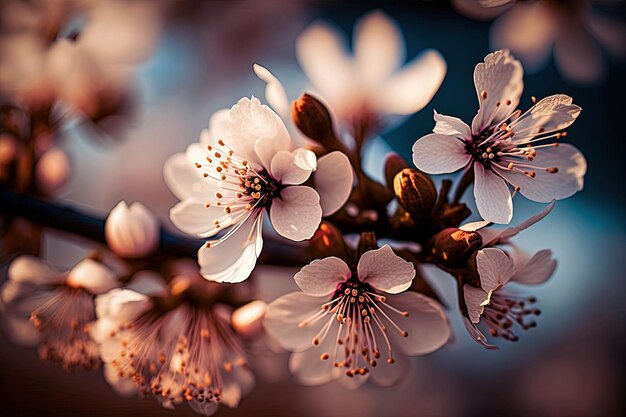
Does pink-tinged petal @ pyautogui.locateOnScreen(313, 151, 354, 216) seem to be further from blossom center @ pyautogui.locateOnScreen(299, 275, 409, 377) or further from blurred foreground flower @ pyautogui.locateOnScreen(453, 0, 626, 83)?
blurred foreground flower @ pyautogui.locateOnScreen(453, 0, 626, 83)

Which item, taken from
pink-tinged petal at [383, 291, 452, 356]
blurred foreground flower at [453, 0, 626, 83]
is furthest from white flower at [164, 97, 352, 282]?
blurred foreground flower at [453, 0, 626, 83]

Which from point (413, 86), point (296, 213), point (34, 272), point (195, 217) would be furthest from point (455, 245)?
point (34, 272)

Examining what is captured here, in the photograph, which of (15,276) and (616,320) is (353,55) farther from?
(616,320)

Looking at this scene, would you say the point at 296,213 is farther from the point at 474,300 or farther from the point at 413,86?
the point at 413,86

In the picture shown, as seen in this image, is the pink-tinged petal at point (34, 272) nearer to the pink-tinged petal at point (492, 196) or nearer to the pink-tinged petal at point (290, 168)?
the pink-tinged petal at point (290, 168)

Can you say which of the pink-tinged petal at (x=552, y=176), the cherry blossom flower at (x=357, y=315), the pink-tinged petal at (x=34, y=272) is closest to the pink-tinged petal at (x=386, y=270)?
the cherry blossom flower at (x=357, y=315)
